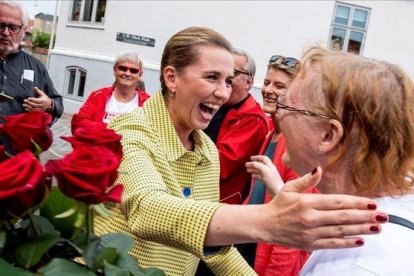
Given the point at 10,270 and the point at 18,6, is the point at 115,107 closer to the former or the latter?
the point at 18,6

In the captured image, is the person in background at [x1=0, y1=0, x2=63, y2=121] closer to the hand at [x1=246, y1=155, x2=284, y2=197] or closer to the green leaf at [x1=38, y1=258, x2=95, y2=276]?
the hand at [x1=246, y1=155, x2=284, y2=197]

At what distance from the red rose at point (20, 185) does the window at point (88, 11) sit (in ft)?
45.5

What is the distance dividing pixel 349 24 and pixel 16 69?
11979mm

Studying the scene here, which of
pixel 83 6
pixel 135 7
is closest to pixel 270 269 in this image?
pixel 135 7

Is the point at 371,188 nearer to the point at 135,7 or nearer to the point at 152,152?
the point at 152,152

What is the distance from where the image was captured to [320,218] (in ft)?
3.12

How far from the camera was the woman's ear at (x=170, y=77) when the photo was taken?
A: 6.69ft

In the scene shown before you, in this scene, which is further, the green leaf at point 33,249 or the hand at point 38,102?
the hand at point 38,102

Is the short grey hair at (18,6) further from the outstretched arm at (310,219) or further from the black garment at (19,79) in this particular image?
the outstretched arm at (310,219)

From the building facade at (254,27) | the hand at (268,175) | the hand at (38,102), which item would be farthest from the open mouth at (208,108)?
the building facade at (254,27)

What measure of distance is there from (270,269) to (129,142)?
1213 millimetres

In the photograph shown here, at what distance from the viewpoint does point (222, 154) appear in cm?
304

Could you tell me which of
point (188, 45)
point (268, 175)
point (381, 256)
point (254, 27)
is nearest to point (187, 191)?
point (268, 175)

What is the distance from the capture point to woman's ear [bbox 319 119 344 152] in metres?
1.37
